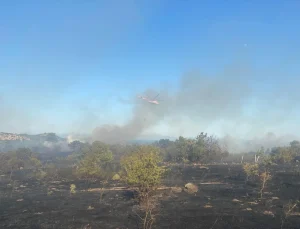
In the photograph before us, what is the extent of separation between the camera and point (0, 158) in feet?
412

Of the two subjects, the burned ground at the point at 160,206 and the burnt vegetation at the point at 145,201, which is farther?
the burnt vegetation at the point at 145,201

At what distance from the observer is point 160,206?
52.6m

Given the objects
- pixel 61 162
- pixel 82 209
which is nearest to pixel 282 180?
pixel 82 209

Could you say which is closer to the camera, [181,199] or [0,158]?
[181,199]

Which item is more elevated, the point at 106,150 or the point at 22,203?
the point at 106,150

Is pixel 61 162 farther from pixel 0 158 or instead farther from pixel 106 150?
pixel 106 150

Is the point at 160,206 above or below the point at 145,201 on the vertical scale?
below

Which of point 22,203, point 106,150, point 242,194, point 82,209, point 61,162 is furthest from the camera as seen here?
point 61,162

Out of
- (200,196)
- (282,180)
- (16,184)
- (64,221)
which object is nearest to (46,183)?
(16,184)

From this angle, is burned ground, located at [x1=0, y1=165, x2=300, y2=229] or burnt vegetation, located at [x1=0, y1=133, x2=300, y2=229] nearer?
burned ground, located at [x1=0, y1=165, x2=300, y2=229]

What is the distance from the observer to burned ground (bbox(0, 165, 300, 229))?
42.5 metres

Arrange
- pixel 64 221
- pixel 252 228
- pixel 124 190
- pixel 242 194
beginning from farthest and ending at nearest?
pixel 124 190, pixel 242 194, pixel 64 221, pixel 252 228

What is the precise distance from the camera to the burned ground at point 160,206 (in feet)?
139

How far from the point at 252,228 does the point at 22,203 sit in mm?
48206
